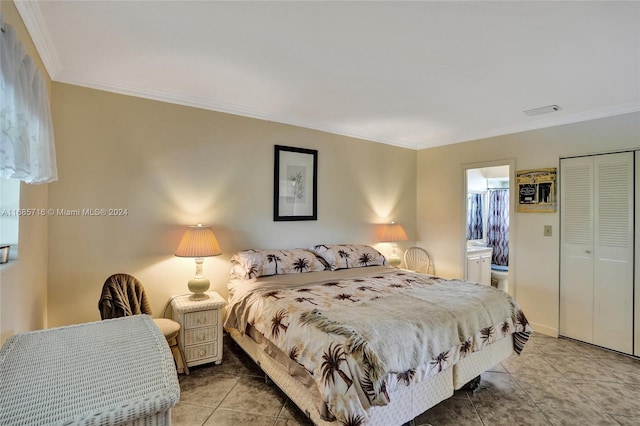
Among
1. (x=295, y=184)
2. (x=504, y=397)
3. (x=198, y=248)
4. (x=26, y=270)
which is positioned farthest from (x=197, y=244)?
(x=504, y=397)

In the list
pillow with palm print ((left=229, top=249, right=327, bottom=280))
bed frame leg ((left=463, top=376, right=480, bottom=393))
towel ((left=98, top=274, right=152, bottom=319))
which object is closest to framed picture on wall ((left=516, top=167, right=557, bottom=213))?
bed frame leg ((left=463, top=376, right=480, bottom=393))

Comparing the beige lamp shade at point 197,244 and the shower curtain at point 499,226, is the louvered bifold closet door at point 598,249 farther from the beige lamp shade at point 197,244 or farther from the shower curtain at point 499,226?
the beige lamp shade at point 197,244

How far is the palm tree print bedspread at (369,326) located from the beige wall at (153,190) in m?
0.75

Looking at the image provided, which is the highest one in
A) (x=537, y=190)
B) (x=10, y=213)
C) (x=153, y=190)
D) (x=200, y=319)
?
(x=537, y=190)

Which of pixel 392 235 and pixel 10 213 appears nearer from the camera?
pixel 10 213

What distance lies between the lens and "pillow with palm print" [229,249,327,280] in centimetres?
298

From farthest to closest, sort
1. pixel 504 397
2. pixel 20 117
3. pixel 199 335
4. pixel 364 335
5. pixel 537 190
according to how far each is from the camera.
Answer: pixel 537 190
pixel 199 335
pixel 504 397
pixel 364 335
pixel 20 117

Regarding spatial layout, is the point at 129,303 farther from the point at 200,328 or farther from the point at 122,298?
the point at 200,328

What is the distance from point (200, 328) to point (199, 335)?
6 cm

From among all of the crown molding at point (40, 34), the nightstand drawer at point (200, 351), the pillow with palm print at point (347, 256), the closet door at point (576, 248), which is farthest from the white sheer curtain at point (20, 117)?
the closet door at point (576, 248)

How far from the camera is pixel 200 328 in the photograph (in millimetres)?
2715

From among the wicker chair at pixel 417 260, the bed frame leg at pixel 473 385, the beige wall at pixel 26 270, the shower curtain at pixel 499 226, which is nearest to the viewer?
the beige wall at pixel 26 270

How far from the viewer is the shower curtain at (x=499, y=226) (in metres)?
5.90

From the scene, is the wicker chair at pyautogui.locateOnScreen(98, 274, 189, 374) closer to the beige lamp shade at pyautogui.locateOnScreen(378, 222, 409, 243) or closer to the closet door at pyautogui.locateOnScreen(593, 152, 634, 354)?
the beige lamp shade at pyautogui.locateOnScreen(378, 222, 409, 243)
